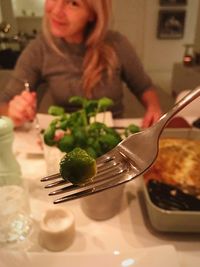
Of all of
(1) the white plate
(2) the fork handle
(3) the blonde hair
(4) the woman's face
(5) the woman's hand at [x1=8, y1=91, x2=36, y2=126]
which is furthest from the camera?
(3) the blonde hair

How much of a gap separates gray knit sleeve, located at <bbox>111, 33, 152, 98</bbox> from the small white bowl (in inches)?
34.4

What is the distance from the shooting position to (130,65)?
1.28m

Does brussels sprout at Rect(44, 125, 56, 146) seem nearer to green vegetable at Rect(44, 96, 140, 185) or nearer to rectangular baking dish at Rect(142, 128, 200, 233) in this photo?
green vegetable at Rect(44, 96, 140, 185)

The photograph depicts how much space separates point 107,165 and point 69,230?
0.18 meters

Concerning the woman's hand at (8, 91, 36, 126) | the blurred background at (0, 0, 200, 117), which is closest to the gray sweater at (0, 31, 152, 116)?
the woman's hand at (8, 91, 36, 126)

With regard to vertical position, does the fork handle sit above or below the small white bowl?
above

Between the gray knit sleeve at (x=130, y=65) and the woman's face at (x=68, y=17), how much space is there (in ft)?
0.54

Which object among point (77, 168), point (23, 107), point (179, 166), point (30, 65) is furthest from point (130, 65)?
point (77, 168)

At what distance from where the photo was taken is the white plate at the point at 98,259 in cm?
46

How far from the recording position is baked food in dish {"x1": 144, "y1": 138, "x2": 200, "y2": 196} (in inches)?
22.3

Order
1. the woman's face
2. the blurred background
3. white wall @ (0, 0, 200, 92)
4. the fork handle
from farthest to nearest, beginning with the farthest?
white wall @ (0, 0, 200, 92) < the blurred background < the woman's face < the fork handle

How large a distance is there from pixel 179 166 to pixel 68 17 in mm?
769

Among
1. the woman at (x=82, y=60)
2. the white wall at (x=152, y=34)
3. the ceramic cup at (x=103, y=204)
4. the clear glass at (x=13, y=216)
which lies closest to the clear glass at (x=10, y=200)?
the clear glass at (x=13, y=216)

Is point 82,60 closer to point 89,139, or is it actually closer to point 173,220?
point 89,139
